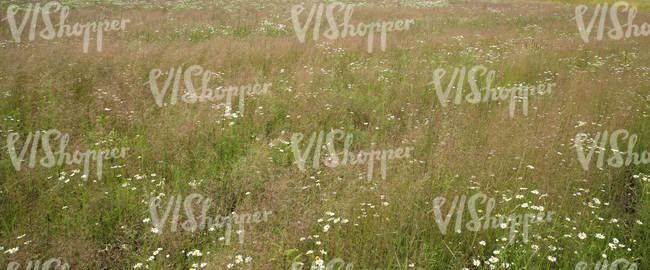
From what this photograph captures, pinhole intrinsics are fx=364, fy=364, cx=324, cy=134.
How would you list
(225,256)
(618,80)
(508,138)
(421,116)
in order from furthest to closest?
(618,80) < (421,116) < (508,138) < (225,256)

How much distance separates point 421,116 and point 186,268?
336cm

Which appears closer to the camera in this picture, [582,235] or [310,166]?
[582,235]

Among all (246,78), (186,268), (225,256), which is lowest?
(186,268)

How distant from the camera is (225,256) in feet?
7.75

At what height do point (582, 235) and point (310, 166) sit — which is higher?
point (310, 166)

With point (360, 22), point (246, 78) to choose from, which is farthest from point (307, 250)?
point (360, 22)

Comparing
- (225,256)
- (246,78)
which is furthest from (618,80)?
(225,256)

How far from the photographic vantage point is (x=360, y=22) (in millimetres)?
11922

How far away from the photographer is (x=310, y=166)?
357 centimetres

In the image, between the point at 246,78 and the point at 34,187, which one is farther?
the point at 246,78

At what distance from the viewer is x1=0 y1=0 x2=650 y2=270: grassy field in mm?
2572

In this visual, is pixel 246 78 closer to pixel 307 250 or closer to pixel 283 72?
pixel 283 72

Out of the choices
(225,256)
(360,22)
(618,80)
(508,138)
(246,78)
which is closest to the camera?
(225,256)

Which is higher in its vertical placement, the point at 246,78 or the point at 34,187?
the point at 246,78
